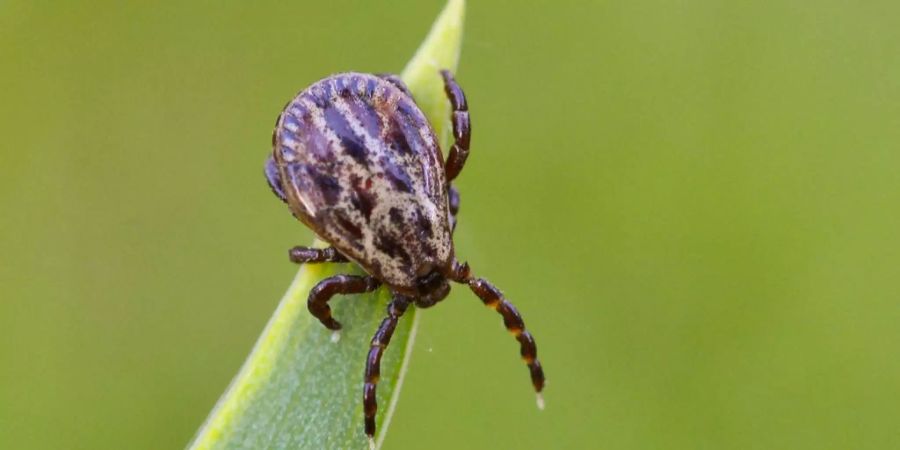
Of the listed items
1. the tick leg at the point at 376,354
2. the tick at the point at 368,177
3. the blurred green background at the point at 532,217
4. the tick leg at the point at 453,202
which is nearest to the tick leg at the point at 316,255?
the tick at the point at 368,177

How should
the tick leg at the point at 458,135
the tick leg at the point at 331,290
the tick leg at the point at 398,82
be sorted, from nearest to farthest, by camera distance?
the tick leg at the point at 331,290 < the tick leg at the point at 398,82 < the tick leg at the point at 458,135

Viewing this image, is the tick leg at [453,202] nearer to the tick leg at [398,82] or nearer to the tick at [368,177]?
the tick at [368,177]

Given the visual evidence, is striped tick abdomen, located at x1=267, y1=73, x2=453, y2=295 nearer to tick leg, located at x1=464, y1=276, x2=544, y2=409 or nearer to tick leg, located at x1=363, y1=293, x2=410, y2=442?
tick leg, located at x1=363, y1=293, x2=410, y2=442

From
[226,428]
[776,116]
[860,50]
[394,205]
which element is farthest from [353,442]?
[860,50]

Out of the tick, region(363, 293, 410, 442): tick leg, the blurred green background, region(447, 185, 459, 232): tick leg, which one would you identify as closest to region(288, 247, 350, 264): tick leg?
the tick

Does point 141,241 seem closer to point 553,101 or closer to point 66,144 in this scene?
point 66,144
